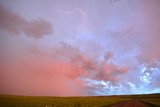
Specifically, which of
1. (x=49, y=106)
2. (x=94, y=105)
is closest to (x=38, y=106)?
(x=49, y=106)

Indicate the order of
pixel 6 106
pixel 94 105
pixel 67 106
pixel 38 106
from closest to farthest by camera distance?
pixel 6 106
pixel 38 106
pixel 67 106
pixel 94 105

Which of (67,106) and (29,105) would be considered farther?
(67,106)

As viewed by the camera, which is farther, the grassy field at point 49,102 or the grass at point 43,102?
the grassy field at point 49,102

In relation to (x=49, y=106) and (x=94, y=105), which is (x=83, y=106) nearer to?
(x=94, y=105)

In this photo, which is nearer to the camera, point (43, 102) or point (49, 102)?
point (43, 102)

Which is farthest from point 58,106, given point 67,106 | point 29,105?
point 29,105

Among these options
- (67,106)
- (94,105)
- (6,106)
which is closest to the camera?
(6,106)

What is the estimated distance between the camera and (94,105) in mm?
37969

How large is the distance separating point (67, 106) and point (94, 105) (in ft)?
18.4

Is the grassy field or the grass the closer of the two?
the grass

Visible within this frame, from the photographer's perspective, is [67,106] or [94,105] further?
[94,105]

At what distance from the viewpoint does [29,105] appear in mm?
32188

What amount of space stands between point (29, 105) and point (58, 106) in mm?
4046

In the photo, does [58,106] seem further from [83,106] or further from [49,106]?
[83,106]
